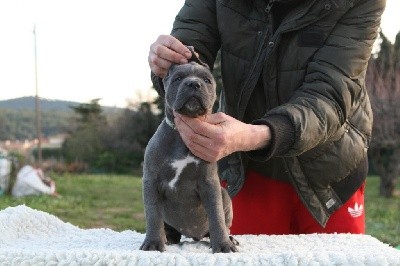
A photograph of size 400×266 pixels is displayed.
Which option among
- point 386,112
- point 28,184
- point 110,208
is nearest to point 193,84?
point 110,208

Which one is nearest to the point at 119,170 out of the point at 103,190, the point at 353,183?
the point at 103,190

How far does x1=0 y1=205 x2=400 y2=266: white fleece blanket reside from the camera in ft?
5.44

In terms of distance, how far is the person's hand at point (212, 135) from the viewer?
1.86 metres

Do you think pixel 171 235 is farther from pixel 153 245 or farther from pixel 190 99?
pixel 190 99

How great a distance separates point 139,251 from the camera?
1.78 meters

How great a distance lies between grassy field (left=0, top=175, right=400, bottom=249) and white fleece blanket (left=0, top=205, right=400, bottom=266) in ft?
16.7

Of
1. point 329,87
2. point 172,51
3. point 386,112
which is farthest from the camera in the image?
point 386,112

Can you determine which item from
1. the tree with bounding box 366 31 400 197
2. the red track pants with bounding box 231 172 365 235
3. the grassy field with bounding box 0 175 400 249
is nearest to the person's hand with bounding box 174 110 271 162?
the red track pants with bounding box 231 172 365 235

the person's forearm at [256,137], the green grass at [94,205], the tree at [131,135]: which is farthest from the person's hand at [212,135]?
the tree at [131,135]

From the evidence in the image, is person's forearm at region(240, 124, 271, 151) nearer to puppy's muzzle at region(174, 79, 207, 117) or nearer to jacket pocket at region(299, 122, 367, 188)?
puppy's muzzle at region(174, 79, 207, 117)

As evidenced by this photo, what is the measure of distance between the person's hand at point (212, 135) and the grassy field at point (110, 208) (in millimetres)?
5396

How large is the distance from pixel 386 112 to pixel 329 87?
1231cm

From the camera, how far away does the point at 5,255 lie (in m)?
1.77

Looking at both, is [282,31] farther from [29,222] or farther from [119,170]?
[119,170]
